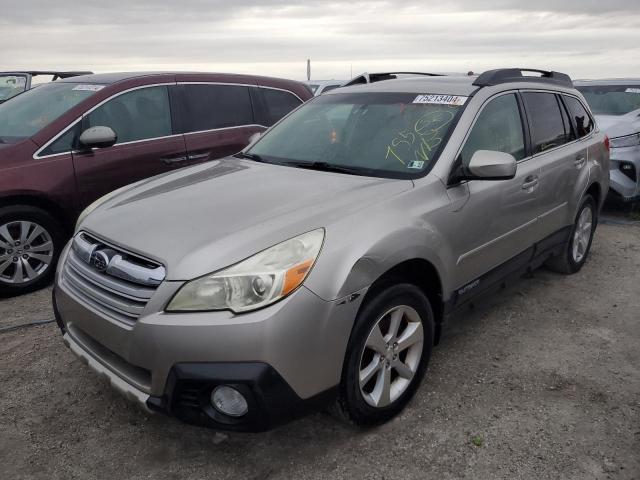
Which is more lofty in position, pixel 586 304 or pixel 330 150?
pixel 330 150

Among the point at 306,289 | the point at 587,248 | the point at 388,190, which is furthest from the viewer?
the point at 587,248

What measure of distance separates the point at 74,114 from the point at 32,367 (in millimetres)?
2190

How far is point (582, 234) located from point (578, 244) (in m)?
0.10

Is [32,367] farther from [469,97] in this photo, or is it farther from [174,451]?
[469,97]

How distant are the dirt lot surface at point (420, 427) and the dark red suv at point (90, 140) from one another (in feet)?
2.91

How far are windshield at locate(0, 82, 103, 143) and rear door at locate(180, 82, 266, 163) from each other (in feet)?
2.78

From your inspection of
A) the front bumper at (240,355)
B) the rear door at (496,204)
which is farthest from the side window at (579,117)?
the front bumper at (240,355)

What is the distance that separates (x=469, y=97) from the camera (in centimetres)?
323

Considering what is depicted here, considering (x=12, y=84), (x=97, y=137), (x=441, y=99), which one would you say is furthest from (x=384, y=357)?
(x=12, y=84)

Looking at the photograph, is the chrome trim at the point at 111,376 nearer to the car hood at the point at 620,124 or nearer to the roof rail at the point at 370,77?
the roof rail at the point at 370,77

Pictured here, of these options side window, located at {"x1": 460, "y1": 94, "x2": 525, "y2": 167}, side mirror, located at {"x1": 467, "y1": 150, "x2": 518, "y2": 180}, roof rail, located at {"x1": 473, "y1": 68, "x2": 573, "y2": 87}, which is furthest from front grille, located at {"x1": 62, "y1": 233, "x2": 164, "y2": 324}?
roof rail, located at {"x1": 473, "y1": 68, "x2": 573, "y2": 87}

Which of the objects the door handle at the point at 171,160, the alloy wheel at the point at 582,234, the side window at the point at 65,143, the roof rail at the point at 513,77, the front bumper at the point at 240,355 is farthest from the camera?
the door handle at the point at 171,160

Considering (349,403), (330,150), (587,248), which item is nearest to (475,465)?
(349,403)

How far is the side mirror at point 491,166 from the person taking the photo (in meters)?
2.82
